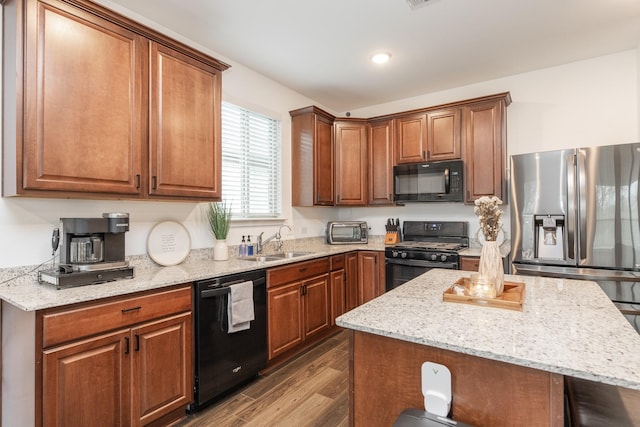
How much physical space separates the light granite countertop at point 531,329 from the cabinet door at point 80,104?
1669mm

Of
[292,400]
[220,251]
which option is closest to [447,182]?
[220,251]

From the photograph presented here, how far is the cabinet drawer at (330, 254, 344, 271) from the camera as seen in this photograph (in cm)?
347

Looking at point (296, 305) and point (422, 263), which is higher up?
point (422, 263)

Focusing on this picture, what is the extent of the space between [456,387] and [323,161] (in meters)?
3.08

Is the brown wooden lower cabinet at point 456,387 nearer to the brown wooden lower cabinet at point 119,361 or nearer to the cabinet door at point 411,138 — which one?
the brown wooden lower cabinet at point 119,361

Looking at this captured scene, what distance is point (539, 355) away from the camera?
3.15 ft

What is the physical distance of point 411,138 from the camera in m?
3.83

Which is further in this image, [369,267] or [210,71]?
[369,267]

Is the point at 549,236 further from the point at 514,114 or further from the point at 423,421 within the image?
the point at 423,421

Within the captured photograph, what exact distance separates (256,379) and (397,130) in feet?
9.77

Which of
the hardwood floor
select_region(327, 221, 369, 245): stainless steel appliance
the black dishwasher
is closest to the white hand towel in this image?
the black dishwasher

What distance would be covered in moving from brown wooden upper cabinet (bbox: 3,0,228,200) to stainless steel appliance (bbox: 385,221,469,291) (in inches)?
81.2

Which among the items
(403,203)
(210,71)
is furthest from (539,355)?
(403,203)

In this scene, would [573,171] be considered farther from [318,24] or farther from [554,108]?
[318,24]
